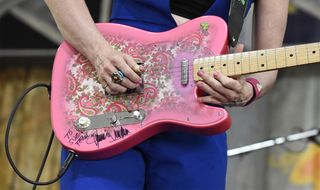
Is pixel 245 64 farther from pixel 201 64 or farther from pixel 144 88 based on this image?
pixel 144 88

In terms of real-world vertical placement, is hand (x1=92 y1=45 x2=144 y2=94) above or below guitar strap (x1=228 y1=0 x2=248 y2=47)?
below

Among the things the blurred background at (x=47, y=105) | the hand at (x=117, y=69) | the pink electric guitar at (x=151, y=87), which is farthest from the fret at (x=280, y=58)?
the blurred background at (x=47, y=105)

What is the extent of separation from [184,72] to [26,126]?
3.43 meters

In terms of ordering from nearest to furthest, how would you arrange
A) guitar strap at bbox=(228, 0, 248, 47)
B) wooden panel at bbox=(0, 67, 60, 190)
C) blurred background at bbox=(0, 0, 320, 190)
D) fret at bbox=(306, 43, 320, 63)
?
fret at bbox=(306, 43, 320, 63) < guitar strap at bbox=(228, 0, 248, 47) < blurred background at bbox=(0, 0, 320, 190) < wooden panel at bbox=(0, 67, 60, 190)

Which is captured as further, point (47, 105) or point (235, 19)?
point (47, 105)

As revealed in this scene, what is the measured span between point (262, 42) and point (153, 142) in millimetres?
459

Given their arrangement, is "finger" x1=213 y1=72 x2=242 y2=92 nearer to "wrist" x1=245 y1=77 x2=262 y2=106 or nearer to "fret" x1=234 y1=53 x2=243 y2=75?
"fret" x1=234 y1=53 x2=243 y2=75

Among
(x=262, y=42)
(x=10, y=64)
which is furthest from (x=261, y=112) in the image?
(x=262, y=42)

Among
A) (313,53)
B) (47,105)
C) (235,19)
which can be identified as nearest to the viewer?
(313,53)

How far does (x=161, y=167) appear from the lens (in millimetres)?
1725

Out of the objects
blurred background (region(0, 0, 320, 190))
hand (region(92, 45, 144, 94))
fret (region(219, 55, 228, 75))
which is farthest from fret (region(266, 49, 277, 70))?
blurred background (region(0, 0, 320, 190))

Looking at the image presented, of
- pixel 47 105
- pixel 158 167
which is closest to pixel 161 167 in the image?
pixel 158 167

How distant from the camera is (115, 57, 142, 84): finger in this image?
67.7 inches

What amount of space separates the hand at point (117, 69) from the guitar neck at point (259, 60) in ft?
0.49
